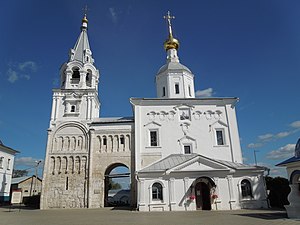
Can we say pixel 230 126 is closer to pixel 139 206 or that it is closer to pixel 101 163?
pixel 139 206

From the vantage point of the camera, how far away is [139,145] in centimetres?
2272

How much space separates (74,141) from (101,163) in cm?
393

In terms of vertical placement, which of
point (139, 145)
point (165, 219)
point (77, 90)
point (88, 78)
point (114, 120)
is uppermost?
point (88, 78)

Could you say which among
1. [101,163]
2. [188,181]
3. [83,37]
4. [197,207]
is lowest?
[197,207]

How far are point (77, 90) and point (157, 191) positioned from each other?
14712mm

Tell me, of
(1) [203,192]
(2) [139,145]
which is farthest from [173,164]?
(2) [139,145]

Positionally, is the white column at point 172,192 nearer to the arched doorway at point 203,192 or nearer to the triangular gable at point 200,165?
the triangular gable at point 200,165

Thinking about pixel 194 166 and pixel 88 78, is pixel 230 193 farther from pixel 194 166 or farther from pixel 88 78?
pixel 88 78

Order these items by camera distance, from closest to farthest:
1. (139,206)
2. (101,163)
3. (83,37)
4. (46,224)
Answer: (46,224) → (139,206) → (101,163) → (83,37)

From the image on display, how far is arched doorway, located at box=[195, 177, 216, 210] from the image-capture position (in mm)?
18375

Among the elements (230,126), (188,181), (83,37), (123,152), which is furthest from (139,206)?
(83,37)

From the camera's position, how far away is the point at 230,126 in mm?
23688

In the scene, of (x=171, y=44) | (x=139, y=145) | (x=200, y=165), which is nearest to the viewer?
(x=200, y=165)

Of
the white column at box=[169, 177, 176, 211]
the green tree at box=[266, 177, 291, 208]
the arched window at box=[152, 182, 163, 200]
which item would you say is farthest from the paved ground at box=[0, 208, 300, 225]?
the green tree at box=[266, 177, 291, 208]
